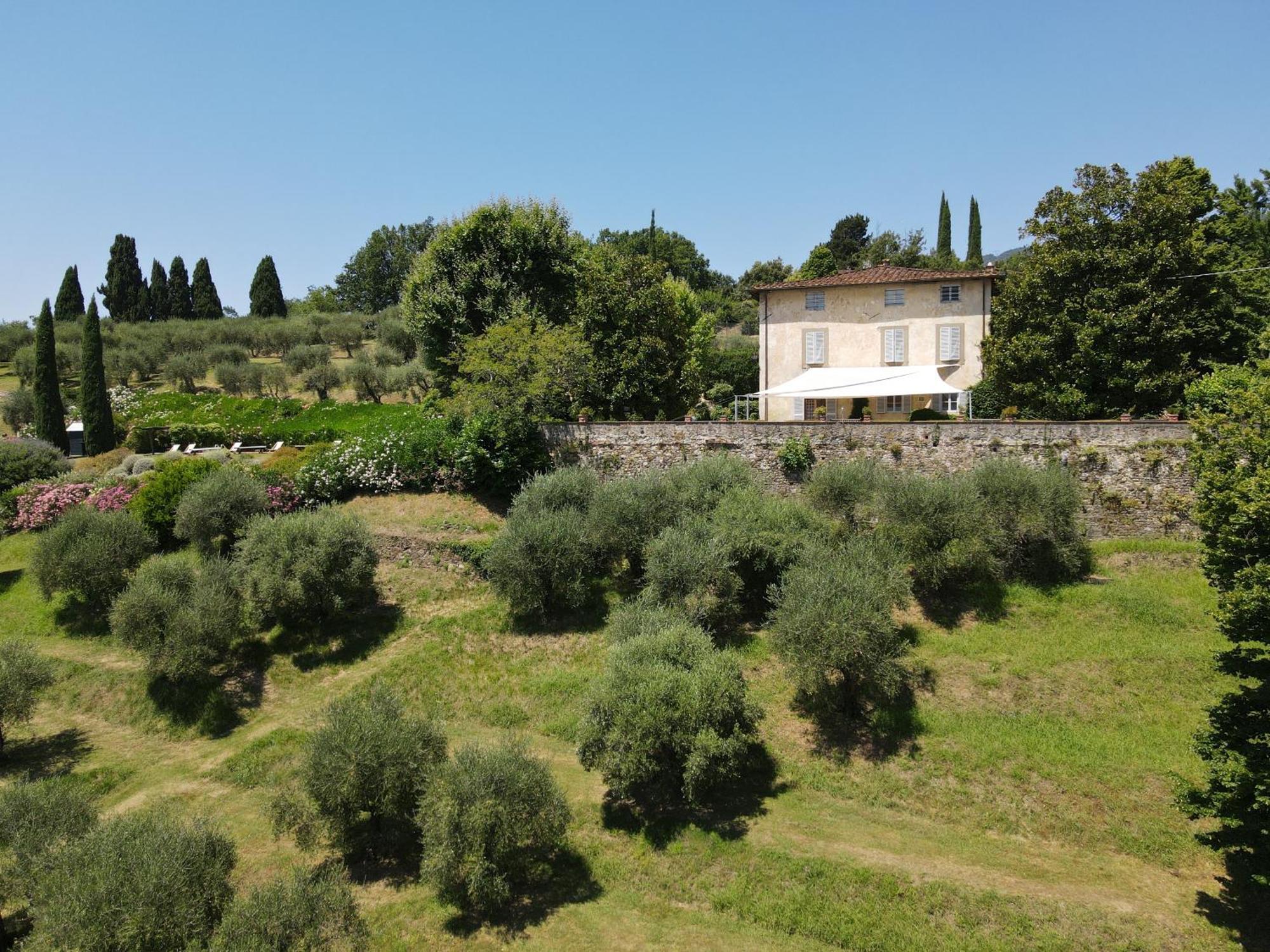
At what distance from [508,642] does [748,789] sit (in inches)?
361

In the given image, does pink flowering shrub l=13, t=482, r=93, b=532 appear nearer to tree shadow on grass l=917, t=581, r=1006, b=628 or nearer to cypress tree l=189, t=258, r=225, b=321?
tree shadow on grass l=917, t=581, r=1006, b=628

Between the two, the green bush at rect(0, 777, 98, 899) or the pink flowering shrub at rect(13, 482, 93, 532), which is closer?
the green bush at rect(0, 777, 98, 899)

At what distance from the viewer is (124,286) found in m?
75.6

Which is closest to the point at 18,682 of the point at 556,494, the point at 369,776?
the point at 369,776

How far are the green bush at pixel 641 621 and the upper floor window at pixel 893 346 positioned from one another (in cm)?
1877

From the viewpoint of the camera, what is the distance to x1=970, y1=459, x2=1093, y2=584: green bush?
22266mm

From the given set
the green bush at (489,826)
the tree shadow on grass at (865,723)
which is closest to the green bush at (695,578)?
the tree shadow on grass at (865,723)

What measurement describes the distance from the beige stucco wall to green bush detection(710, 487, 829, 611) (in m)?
11.7

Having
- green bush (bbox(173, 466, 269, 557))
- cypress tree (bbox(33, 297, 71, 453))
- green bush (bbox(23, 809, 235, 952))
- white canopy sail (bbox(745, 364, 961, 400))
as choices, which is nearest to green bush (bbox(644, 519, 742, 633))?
white canopy sail (bbox(745, 364, 961, 400))

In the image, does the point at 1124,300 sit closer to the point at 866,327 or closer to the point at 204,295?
the point at 866,327

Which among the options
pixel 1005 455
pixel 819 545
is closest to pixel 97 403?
pixel 819 545

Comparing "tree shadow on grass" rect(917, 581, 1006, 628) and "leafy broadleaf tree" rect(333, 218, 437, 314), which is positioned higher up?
"leafy broadleaf tree" rect(333, 218, 437, 314)

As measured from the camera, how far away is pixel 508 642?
2345cm

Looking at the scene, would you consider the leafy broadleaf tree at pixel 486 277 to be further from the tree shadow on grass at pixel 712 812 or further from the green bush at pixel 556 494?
the tree shadow on grass at pixel 712 812
